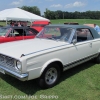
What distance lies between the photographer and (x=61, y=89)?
3812mm

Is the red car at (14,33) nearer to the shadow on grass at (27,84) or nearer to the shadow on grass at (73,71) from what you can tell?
the shadow on grass at (27,84)

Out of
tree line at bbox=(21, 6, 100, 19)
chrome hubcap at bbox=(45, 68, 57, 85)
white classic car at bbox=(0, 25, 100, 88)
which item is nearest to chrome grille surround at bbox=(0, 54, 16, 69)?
white classic car at bbox=(0, 25, 100, 88)

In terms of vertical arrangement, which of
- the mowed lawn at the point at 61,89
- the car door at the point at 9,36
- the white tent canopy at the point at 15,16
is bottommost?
the mowed lawn at the point at 61,89

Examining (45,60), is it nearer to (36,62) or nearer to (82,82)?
(36,62)

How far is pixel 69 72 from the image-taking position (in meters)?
4.96

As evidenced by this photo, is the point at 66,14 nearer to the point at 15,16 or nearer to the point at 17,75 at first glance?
the point at 15,16

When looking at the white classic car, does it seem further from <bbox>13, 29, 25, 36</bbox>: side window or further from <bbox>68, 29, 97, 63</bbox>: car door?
<bbox>13, 29, 25, 36</bbox>: side window

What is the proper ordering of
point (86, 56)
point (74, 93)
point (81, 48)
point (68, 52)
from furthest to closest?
1. point (86, 56)
2. point (81, 48)
3. point (68, 52)
4. point (74, 93)

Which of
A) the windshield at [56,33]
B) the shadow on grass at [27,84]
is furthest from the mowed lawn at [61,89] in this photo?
the windshield at [56,33]

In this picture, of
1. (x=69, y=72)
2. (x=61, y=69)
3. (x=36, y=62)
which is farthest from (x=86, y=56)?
(x=36, y=62)

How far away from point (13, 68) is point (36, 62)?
58cm

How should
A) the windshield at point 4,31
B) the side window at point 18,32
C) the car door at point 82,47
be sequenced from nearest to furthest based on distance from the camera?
1. the car door at point 82,47
2. the windshield at point 4,31
3. the side window at point 18,32

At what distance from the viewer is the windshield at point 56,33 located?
4456 mm

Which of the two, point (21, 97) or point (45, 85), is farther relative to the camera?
→ point (45, 85)
